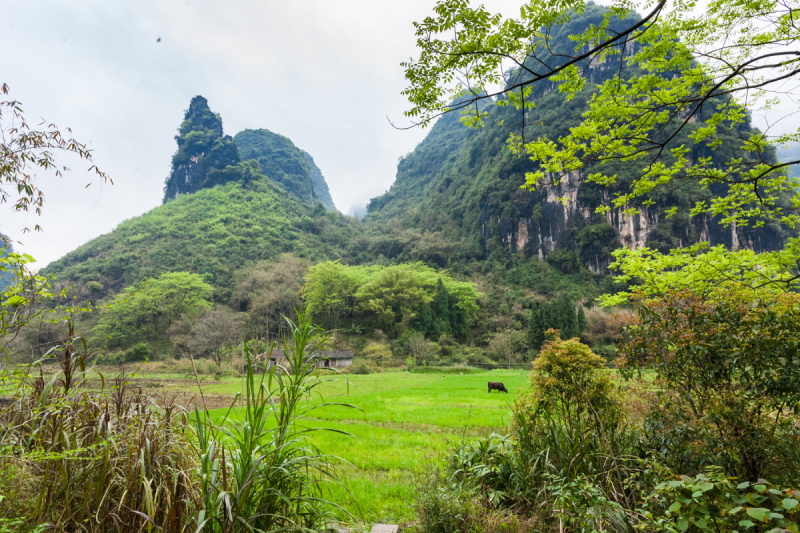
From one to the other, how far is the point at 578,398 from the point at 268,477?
3396 mm

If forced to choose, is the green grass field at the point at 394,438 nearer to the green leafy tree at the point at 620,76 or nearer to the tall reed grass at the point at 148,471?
the tall reed grass at the point at 148,471

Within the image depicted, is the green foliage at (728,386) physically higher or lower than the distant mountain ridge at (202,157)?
lower

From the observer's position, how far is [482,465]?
3.59 m

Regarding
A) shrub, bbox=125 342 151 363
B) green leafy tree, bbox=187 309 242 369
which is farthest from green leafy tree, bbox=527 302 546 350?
shrub, bbox=125 342 151 363

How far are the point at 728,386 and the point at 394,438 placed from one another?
5580 millimetres

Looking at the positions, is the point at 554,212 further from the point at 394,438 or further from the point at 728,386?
the point at 728,386

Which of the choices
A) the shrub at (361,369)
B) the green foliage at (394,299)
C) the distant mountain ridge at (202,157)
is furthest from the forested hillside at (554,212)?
the distant mountain ridge at (202,157)

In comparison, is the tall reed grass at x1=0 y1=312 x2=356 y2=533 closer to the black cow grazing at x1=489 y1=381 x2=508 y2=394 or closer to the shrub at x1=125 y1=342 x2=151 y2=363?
the black cow grazing at x1=489 y1=381 x2=508 y2=394

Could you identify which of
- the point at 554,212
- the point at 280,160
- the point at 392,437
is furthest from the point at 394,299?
the point at 280,160

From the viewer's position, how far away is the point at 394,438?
276 inches

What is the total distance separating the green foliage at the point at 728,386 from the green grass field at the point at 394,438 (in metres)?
2.51

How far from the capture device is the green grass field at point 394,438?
395 cm

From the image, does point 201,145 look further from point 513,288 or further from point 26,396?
point 26,396

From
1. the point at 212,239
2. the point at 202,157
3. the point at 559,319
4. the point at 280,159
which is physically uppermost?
the point at 280,159
